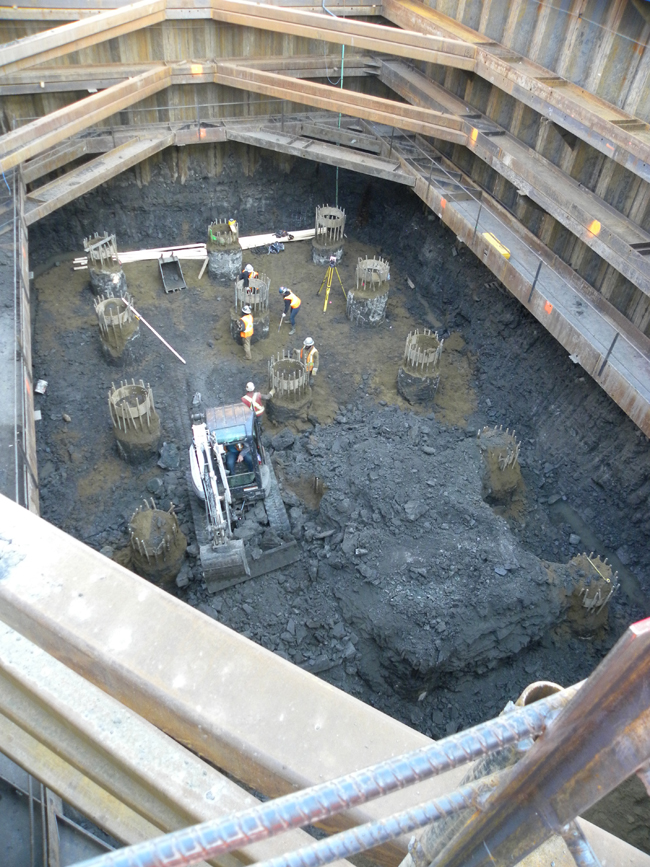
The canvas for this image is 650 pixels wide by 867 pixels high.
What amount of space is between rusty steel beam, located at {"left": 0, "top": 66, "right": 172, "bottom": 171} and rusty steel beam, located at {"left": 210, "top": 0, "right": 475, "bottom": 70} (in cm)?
225

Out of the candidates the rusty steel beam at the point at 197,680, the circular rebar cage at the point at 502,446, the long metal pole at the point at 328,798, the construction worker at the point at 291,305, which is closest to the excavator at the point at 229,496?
the circular rebar cage at the point at 502,446

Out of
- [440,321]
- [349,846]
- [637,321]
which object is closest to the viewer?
[349,846]

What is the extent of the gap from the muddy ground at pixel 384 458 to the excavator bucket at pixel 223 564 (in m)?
0.21

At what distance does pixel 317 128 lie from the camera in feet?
57.9

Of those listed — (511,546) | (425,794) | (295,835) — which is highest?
(425,794)

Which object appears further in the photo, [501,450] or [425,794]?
[501,450]

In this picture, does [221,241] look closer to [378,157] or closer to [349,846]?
[378,157]

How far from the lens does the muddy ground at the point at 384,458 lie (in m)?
9.41

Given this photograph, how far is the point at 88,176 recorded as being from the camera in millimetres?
15133

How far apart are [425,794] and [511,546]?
8.21 meters

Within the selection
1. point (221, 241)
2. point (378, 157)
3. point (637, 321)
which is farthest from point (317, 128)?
point (637, 321)

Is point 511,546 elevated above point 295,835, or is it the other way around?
point 295,835

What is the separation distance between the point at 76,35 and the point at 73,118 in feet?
5.37

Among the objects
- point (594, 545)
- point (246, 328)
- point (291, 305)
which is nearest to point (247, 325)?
point (246, 328)
